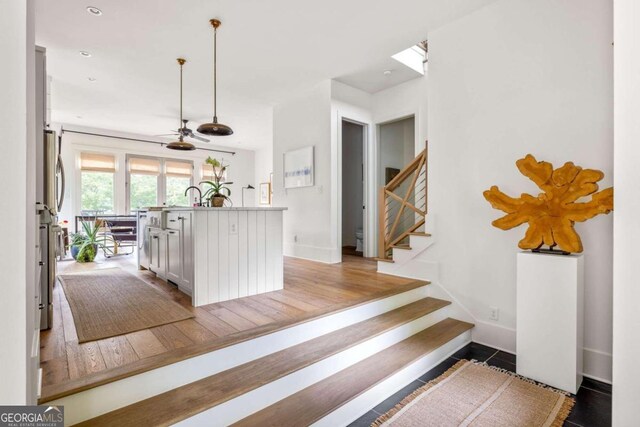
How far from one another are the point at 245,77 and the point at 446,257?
3.75 meters

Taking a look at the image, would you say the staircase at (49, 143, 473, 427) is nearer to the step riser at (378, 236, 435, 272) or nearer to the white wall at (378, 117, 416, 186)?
the step riser at (378, 236, 435, 272)

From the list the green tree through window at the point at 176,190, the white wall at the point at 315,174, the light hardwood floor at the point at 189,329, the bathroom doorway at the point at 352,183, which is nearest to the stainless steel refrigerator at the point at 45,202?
the light hardwood floor at the point at 189,329

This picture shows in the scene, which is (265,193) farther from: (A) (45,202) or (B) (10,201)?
(B) (10,201)

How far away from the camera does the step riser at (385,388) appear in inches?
69.3

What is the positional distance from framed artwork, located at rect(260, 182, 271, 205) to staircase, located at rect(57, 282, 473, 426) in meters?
7.21

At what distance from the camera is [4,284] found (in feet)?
1.83

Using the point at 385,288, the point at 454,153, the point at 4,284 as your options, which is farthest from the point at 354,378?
the point at 454,153

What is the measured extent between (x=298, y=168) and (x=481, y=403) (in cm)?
400

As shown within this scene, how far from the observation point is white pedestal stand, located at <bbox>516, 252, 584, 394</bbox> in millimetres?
2062

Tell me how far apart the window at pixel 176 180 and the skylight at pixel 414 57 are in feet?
22.0

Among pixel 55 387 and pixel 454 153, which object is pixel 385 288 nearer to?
pixel 454 153

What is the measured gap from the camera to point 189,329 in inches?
83.1

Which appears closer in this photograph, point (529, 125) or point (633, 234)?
point (633, 234)

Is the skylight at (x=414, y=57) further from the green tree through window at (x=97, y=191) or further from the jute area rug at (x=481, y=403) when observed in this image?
the green tree through window at (x=97, y=191)
